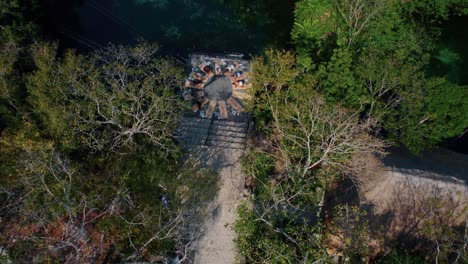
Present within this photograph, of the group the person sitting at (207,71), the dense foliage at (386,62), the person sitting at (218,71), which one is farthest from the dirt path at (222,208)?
the dense foliage at (386,62)

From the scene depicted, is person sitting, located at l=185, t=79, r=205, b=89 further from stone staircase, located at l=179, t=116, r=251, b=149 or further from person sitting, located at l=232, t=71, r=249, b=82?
stone staircase, located at l=179, t=116, r=251, b=149

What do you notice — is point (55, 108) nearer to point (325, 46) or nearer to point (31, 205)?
point (31, 205)

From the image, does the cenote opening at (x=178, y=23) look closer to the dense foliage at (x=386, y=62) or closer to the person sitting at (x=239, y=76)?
the person sitting at (x=239, y=76)

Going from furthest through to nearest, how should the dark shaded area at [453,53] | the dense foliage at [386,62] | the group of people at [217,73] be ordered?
the dark shaded area at [453,53], the group of people at [217,73], the dense foliage at [386,62]

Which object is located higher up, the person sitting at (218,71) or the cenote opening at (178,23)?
the cenote opening at (178,23)

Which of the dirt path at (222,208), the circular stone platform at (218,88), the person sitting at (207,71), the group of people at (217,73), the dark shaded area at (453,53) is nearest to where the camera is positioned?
the dirt path at (222,208)

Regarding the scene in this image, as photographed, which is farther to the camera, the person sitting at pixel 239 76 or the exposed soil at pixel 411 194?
the person sitting at pixel 239 76

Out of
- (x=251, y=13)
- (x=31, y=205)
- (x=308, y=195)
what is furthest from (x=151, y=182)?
(x=251, y=13)

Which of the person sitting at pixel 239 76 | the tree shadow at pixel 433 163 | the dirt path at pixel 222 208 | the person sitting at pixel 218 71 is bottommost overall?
the dirt path at pixel 222 208
